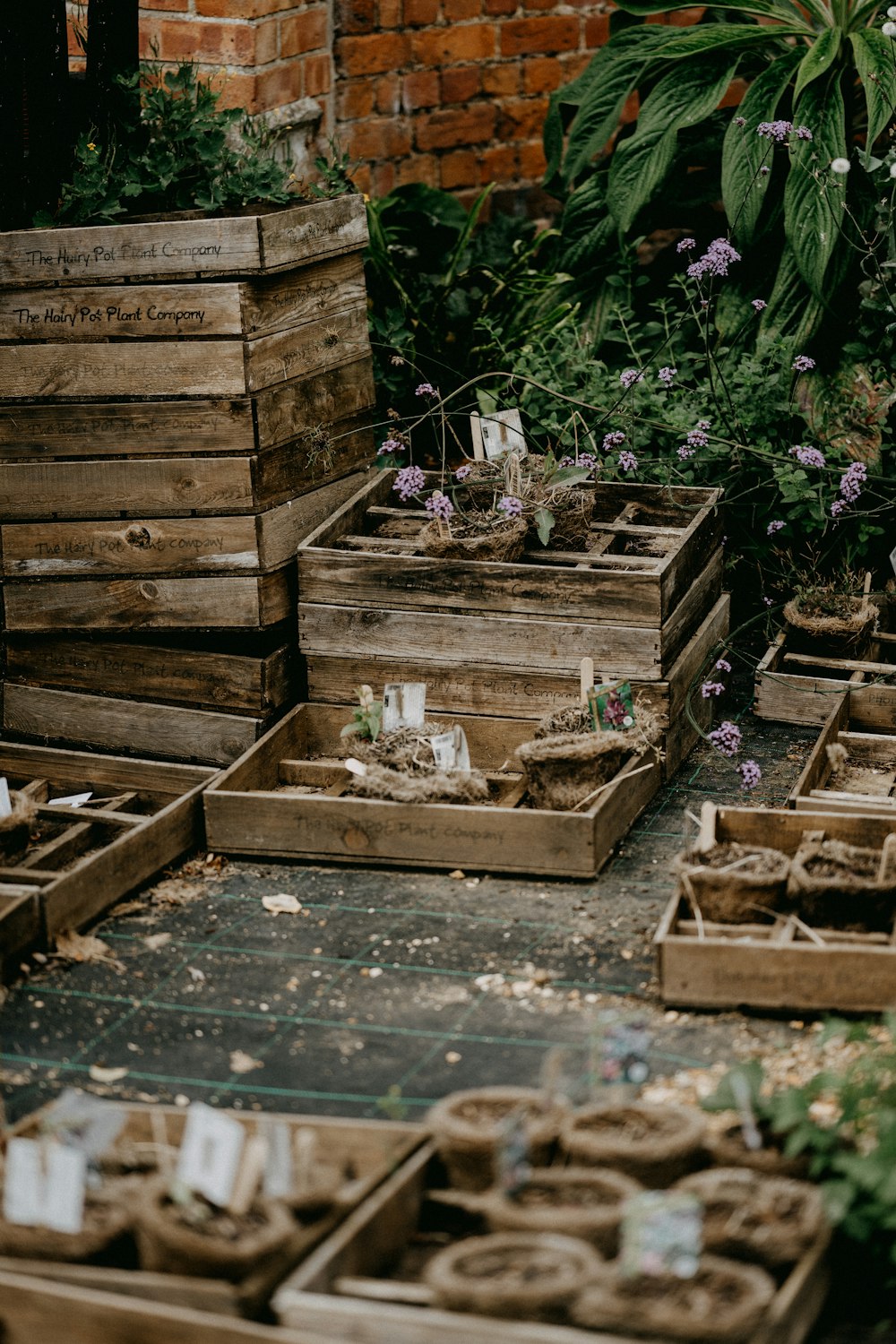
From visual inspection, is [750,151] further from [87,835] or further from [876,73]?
[87,835]

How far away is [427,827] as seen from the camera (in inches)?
152

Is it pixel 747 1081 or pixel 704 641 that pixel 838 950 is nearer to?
pixel 747 1081

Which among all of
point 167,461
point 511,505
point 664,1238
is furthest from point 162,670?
point 664,1238

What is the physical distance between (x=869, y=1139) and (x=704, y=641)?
7.41ft

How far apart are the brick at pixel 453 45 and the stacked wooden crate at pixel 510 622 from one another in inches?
114

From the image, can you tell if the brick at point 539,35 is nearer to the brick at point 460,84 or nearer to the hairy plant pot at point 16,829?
the brick at point 460,84

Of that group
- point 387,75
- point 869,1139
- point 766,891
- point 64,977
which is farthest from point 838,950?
point 387,75

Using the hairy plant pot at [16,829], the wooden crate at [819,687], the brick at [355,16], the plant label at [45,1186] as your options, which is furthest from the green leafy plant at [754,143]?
the plant label at [45,1186]

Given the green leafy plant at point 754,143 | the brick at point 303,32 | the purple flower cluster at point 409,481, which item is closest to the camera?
the purple flower cluster at point 409,481

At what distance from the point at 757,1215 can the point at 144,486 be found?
2.78 meters

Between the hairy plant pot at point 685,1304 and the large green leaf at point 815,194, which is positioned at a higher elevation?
the large green leaf at point 815,194

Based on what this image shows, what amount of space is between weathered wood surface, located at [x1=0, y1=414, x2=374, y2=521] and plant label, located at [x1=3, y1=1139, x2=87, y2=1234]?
2.35 metres

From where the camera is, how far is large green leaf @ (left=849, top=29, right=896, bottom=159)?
17.1 ft

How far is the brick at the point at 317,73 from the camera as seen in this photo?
6.18m
